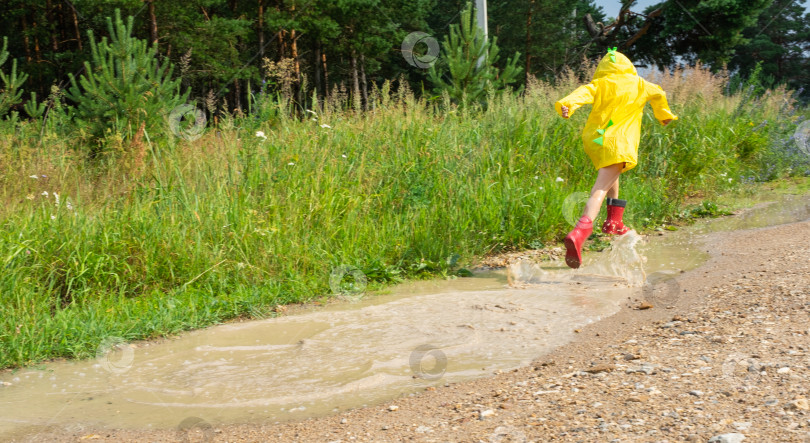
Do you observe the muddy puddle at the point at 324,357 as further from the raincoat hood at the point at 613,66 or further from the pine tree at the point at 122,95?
the pine tree at the point at 122,95

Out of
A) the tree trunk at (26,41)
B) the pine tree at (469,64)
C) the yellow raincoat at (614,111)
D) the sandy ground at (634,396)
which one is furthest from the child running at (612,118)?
the tree trunk at (26,41)

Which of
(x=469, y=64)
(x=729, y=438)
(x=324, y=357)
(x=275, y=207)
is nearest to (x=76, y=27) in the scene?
(x=469, y=64)

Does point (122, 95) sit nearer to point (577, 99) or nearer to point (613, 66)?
point (577, 99)

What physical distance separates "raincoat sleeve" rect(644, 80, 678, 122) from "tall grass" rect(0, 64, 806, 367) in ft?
4.16

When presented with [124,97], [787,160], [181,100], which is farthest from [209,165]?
[787,160]

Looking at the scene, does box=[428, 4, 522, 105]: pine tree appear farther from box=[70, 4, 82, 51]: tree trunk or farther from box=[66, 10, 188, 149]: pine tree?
box=[70, 4, 82, 51]: tree trunk

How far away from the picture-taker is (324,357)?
367 cm

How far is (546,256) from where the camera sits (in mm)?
5785

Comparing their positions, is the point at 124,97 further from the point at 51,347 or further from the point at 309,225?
the point at 51,347

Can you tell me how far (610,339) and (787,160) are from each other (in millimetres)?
8797

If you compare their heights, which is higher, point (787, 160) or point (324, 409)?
point (787, 160)

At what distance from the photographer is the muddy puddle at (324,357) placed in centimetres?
307

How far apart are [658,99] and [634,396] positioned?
367 cm

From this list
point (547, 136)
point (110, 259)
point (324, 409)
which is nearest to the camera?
point (324, 409)
